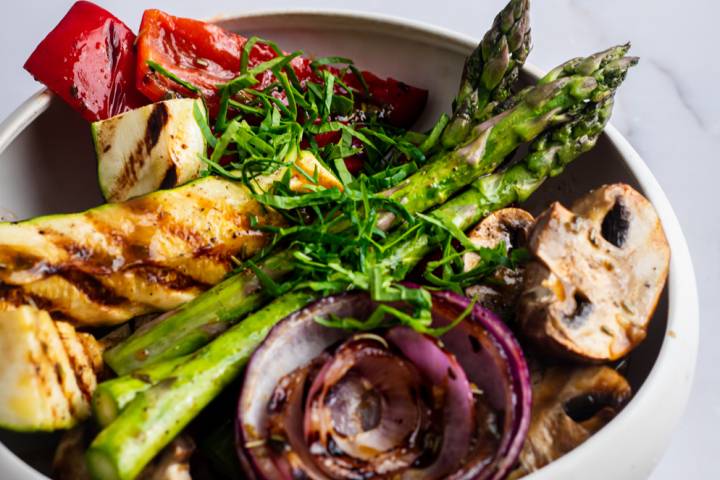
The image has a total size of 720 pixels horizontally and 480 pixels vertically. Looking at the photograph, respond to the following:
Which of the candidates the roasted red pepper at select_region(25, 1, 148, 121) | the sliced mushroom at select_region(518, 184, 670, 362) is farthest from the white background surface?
the sliced mushroom at select_region(518, 184, 670, 362)

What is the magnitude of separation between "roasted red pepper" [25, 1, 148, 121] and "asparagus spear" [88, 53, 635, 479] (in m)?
0.97

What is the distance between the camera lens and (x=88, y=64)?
255 centimetres

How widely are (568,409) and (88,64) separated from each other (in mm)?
1736

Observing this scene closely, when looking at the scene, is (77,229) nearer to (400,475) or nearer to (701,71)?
(400,475)

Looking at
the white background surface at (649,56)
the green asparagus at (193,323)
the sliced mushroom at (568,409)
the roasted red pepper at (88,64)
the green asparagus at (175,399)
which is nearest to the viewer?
the green asparagus at (175,399)

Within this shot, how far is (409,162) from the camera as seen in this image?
8.80ft

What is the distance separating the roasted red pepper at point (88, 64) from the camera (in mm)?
2547

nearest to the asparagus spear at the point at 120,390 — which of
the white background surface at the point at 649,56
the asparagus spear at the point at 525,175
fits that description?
the asparagus spear at the point at 525,175

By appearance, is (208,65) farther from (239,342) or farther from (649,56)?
(649,56)

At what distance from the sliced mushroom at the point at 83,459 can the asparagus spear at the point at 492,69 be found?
1264 millimetres

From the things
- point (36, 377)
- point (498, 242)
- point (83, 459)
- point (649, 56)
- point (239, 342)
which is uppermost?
point (649, 56)

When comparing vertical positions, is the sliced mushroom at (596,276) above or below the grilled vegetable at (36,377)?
above

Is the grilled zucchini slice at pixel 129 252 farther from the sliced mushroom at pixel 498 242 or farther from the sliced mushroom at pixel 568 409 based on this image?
the sliced mushroom at pixel 568 409

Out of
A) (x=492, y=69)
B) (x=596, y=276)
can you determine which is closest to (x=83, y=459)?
(x=596, y=276)
